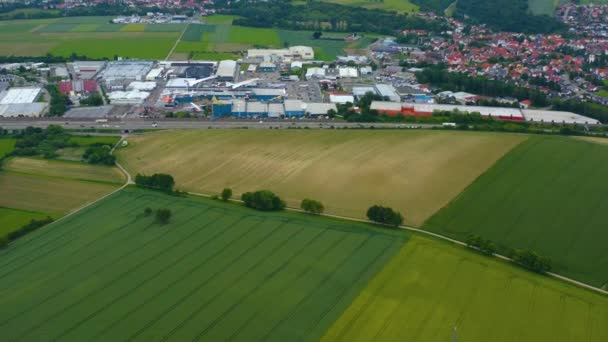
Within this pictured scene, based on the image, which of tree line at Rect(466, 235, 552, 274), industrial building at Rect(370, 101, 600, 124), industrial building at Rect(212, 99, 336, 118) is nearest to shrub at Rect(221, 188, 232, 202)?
tree line at Rect(466, 235, 552, 274)

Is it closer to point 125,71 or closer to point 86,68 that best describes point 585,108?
point 125,71

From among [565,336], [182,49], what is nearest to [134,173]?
[565,336]

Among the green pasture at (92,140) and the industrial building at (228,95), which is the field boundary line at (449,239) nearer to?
the green pasture at (92,140)

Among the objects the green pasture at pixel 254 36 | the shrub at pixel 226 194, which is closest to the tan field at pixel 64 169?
the shrub at pixel 226 194

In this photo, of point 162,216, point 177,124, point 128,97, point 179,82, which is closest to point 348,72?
point 179,82

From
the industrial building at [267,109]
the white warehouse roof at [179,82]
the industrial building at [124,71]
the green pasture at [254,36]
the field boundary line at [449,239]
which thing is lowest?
the field boundary line at [449,239]

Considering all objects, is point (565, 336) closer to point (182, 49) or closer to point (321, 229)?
point (321, 229)

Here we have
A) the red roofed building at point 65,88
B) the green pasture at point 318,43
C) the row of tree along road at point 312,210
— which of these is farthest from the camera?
the green pasture at point 318,43
